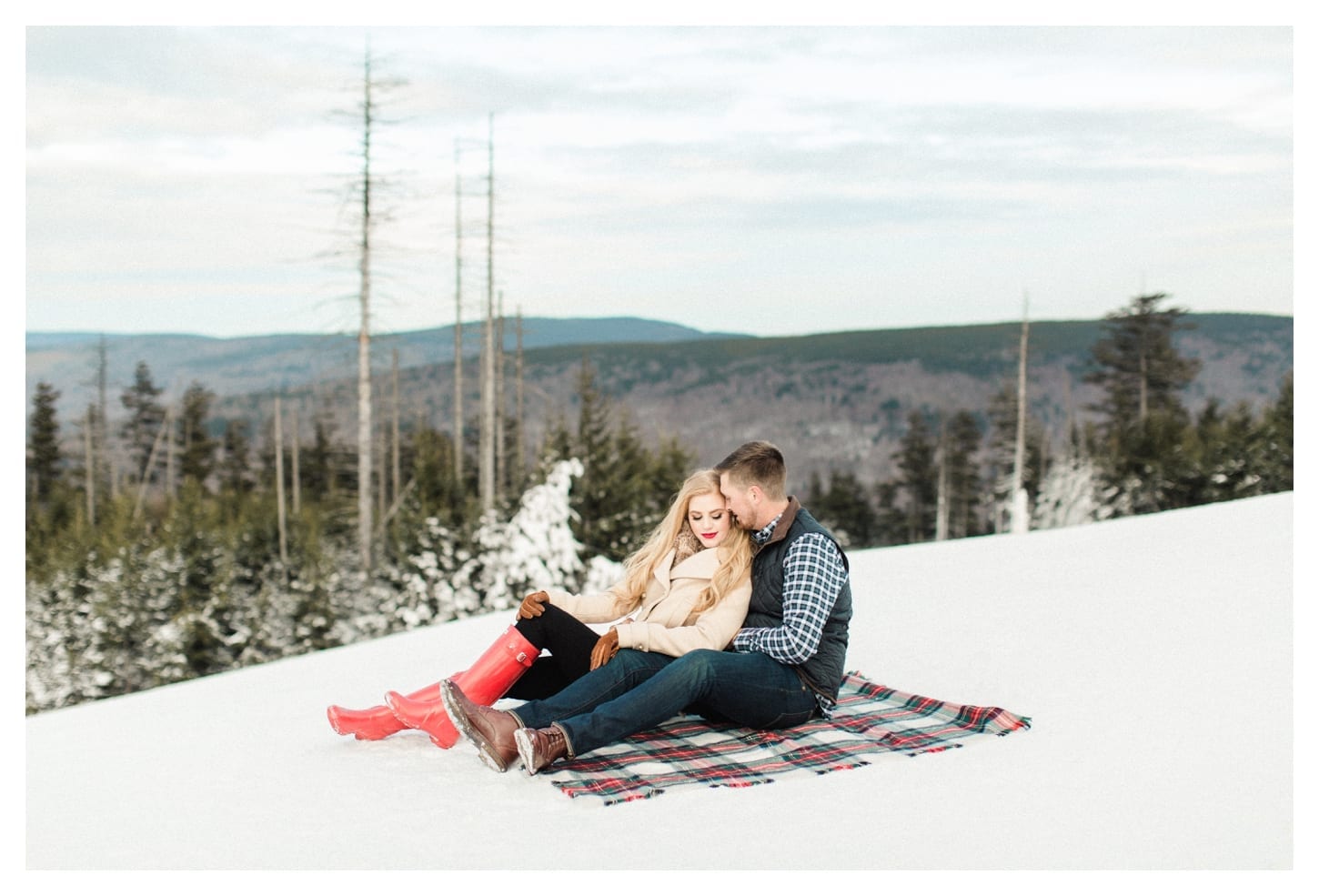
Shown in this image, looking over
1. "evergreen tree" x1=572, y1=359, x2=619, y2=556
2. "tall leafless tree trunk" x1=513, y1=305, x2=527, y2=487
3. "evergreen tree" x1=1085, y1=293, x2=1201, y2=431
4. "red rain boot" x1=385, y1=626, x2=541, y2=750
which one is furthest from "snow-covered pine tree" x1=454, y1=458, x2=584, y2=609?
"evergreen tree" x1=1085, y1=293, x2=1201, y2=431

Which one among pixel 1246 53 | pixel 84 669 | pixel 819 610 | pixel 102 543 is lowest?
pixel 84 669

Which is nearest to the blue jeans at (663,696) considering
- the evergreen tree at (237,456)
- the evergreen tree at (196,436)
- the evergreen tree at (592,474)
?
the evergreen tree at (592,474)

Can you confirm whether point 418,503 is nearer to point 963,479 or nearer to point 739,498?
point 739,498

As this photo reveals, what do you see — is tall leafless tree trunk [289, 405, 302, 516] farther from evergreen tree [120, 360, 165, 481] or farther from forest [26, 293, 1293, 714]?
evergreen tree [120, 360, 165, 481]

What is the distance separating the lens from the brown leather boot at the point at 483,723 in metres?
3.65

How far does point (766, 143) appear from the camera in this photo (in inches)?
1296

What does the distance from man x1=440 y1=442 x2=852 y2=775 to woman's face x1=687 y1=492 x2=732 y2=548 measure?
Result: 34mm

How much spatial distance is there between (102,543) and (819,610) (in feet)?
96.3

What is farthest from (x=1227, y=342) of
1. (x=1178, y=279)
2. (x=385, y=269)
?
(x=385, y=269)

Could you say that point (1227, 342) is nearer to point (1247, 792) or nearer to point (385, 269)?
point (385, 269)

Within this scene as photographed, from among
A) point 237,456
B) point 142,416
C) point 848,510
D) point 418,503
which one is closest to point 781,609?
point 418,503

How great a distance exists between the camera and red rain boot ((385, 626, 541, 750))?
12.9 ft

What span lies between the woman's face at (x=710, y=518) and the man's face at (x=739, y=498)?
0.09 feet

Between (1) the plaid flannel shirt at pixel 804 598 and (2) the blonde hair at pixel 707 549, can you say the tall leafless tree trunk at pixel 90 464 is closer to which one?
(2) the blonde hair at pixel 707 549
